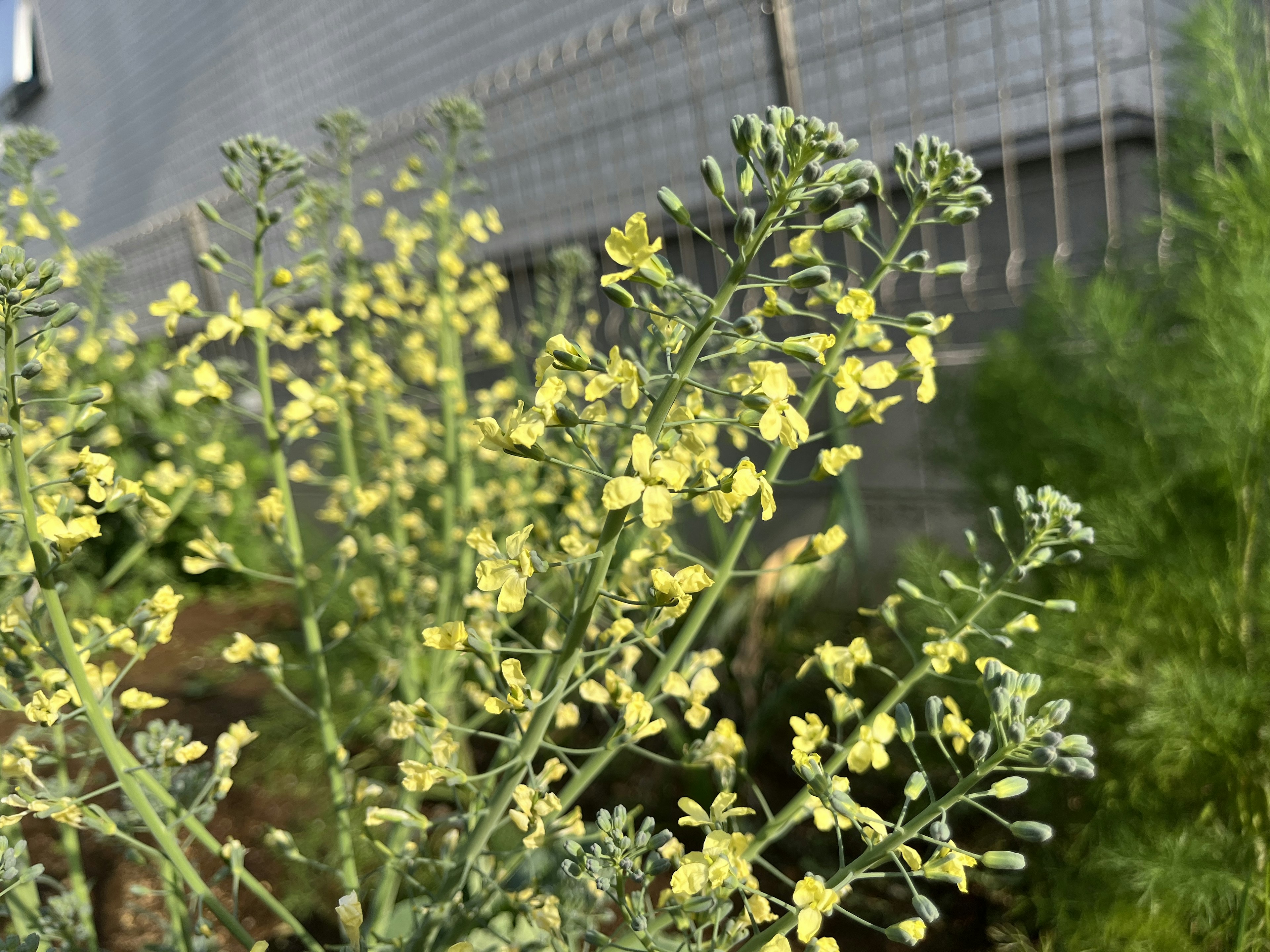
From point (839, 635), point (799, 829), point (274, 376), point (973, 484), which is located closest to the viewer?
point (274, 376)

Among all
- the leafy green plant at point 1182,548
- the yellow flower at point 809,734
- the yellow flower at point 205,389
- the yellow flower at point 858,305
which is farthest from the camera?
the leafy green plant at point 1182,548

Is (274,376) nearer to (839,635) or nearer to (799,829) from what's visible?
(799,829)

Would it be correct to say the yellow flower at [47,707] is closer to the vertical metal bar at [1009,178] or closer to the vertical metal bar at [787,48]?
the vertical metal bar at [1009,178]

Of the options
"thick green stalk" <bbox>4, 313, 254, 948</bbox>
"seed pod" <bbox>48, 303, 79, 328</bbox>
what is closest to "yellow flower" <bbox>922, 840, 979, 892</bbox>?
"thick green stalk" <bbox>4, 313, 254, 948</bbox>

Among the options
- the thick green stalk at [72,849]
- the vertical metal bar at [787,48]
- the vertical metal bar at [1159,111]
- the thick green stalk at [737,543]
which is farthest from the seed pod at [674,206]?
the vertical metal bar at [787,48]

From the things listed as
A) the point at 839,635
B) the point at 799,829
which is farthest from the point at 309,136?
the point at 799,829

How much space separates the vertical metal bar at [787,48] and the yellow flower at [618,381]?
2958 mm

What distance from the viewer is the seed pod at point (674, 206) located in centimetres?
82

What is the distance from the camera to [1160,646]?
1626mm

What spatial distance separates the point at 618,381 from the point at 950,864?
54cm

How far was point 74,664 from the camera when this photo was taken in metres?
0.88

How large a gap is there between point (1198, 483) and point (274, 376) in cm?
188

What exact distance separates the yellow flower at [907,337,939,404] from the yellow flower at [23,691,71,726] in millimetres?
941

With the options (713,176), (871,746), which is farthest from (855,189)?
(871,746)
